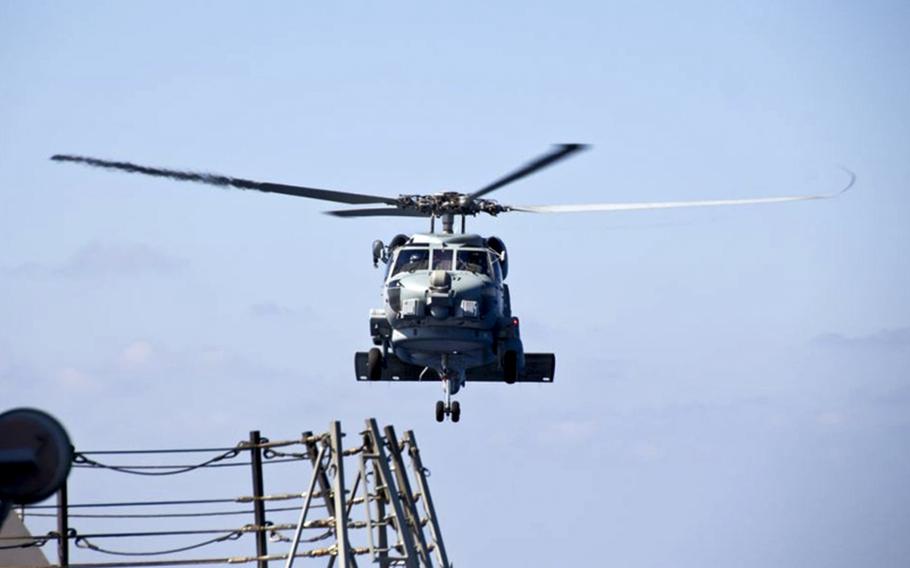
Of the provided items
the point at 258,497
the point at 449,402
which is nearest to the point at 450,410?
the point at 449,402

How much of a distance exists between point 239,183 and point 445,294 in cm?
570

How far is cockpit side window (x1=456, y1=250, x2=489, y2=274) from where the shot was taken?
40.3 metres

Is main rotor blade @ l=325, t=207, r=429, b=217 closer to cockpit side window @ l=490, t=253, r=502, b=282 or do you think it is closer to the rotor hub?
the rotor hub

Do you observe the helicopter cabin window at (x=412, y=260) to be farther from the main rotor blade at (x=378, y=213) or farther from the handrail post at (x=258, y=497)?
the handrail post at (x=258, y=497)

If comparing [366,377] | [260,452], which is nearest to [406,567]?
[260,452]

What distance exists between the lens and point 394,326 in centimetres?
3988

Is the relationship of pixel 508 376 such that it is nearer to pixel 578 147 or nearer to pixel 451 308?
pixel 451 308

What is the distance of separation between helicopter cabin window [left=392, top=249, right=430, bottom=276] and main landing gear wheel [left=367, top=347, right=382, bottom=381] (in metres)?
Answer: 2.97

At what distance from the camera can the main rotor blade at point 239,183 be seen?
38312 mm

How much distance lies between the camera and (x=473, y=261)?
4062 cm

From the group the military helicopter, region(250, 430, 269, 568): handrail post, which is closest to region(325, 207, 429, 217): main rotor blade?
the military helicopter

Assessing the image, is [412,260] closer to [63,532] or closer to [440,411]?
[440,411]

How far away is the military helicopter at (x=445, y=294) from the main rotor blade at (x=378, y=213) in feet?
0.09

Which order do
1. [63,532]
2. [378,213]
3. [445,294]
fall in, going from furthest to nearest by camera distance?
[378,213] → [445,294] → [63,532]
